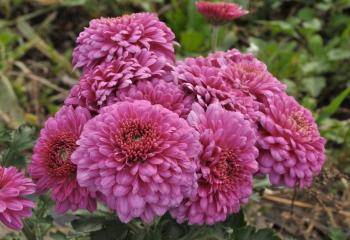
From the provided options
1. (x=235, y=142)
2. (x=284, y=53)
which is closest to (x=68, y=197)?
(x=235, y=142)

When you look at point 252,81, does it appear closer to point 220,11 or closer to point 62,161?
point 62,161

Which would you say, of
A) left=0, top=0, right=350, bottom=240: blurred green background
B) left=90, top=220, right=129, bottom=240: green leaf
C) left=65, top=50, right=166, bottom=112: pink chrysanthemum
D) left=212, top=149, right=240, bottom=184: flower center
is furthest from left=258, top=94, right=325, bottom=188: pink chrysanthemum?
left=0, top=0, right=350, bottom=240: blurred green background

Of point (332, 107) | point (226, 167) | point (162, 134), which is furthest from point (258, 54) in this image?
point (162, 134)

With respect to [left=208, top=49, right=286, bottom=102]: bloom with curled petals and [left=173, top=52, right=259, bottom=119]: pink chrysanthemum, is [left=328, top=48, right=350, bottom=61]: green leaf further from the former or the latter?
[left=173, top=52, right=259, bottom=119]: pink chrysanthemum

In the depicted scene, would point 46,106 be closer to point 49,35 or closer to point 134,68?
point 49,35

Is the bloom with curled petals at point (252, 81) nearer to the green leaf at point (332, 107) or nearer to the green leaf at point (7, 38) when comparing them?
the green leaf at point (332, 107)

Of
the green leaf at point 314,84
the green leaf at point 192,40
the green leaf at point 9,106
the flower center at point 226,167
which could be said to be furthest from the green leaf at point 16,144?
the green leaf at point 314,84
